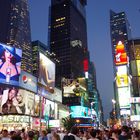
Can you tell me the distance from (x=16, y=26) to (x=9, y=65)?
14278 cm

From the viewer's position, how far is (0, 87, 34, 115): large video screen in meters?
49.2

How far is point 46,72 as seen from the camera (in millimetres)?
63875

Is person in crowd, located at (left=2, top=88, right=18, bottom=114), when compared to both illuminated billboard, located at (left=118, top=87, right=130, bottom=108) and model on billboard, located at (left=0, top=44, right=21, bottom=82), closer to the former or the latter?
model on billboard, located at (left=0, top=44, right=21, bottom=82)

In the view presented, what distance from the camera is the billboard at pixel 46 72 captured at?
6059 cm

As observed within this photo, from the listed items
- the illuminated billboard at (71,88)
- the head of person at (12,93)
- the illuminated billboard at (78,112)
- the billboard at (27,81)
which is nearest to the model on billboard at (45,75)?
the billboard at (27,81)

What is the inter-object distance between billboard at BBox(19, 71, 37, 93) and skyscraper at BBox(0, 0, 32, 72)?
11355cm

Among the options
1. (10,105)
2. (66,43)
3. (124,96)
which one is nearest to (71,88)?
(124,96)

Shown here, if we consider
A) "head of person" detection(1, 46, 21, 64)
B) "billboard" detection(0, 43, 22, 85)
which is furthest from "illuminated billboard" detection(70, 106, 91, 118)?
"head of person" detection(1, 46, 21, 64)

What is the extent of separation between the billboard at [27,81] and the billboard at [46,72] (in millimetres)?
1702

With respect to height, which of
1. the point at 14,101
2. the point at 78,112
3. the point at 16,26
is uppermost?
the point at 16,26

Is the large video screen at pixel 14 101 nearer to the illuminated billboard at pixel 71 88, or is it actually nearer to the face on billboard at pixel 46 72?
the face on billboard at pixel 46 72

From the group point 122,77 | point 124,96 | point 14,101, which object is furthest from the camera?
point 122,77

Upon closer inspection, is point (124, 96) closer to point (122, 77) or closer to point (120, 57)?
point (122, 77)

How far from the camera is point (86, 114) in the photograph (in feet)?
408
